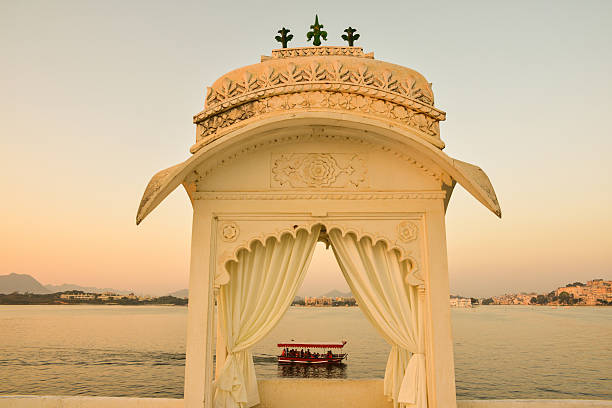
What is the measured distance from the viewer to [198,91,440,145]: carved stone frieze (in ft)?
11.6

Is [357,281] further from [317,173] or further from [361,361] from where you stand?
[361,361]

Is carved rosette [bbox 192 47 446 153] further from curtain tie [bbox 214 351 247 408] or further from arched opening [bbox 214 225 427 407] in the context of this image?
curtain tie [bbox 214 351 247 408]

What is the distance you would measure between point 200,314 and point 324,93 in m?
2.04

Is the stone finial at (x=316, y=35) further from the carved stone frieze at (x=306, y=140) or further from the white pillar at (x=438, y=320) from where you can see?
the white pillar at (x=438, y=320)

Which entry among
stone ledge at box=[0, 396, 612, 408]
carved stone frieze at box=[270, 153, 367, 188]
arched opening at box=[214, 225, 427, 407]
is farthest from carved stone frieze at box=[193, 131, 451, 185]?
stone ledge at box=[0, 396, 612, 408]

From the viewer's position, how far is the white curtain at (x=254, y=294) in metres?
3.61

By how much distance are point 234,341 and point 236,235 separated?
877mm

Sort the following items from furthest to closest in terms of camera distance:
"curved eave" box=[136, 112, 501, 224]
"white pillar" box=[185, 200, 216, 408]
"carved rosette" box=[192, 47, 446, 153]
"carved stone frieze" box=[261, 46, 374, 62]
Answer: "carved stone frieze" box=[261, 46, 374, 62] → "carved rosette" box=[192, 47, 446, 153] → "white pillar" box=[185, 200, 216, 408] → "curved eave" box=[136, 112, 501, 224]

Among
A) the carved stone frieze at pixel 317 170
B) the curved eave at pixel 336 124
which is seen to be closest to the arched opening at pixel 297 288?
the carved stone frieze at pixel 317 170

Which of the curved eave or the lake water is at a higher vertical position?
the curved eave

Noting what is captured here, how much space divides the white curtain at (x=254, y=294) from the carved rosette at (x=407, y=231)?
27.3 inches

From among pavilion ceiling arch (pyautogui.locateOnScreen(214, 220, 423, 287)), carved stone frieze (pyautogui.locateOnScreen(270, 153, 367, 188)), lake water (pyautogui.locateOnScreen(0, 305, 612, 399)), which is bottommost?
lake water (pyautogui.locateOnScreen(0, 305, 612, 399))

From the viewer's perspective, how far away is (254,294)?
3.71 meters

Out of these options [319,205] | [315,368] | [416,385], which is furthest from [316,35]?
[315,368]
